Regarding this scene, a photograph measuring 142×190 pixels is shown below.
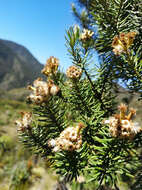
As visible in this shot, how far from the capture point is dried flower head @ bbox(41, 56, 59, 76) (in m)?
0.62

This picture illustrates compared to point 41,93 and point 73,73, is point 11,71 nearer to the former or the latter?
point 73,73

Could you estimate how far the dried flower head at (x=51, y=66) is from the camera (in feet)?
2.02

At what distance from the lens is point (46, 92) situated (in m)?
0.37

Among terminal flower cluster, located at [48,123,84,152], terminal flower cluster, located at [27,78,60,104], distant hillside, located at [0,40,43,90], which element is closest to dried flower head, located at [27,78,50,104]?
terminal flower cluster, located at [27,78,60,104]

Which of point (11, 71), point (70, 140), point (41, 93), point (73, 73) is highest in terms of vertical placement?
point (11, 71)

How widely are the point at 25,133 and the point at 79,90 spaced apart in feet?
0.85

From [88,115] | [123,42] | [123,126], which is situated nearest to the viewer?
[123,126]

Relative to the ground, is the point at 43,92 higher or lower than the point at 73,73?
lower

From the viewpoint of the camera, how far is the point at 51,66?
620 millimetres

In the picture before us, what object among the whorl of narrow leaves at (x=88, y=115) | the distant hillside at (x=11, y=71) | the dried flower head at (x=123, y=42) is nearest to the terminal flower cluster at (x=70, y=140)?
the whorl of narrow leaves at (x=88, y=115)

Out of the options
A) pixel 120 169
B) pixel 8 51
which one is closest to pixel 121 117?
pixel 120 169

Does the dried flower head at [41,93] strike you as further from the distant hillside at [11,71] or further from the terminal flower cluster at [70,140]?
the distant hillside at [11,71]

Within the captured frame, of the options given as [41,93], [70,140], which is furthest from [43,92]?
[70,140]

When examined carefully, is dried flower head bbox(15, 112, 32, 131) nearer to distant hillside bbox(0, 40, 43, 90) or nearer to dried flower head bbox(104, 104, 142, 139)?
dried flower head bbox(104, 104, 142, 139)
